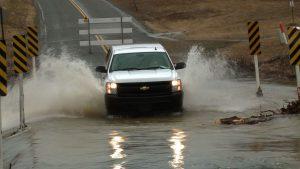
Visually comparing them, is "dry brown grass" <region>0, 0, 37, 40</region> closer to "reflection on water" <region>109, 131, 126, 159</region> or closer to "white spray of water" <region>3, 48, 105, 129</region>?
"white spray of water" <region>3, 48, 105, 129</region>

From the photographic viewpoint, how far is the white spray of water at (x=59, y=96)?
19.5 m

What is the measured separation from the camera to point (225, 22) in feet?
177

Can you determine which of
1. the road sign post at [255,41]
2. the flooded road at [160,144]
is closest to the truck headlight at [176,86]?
the flooded road at [160,144]

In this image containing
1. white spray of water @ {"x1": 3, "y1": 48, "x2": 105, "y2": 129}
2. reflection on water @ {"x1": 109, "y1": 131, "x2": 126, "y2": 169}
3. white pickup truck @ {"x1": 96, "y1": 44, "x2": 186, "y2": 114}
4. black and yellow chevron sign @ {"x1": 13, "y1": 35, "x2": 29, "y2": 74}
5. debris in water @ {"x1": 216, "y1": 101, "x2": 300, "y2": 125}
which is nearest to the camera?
reflection on water @ {"x1": 109, "y1": 131, "x2": 126, "y2": 169}

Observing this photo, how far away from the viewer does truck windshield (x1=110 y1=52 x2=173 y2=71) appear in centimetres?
1886

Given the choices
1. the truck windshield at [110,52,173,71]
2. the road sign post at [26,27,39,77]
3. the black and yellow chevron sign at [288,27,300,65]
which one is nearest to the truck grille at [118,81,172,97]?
the truck windshield at [110,52,173,71]

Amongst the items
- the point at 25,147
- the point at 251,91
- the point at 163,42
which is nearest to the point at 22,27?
the point at 163,42

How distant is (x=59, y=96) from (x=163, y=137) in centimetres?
714

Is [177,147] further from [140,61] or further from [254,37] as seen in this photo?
[254,37]

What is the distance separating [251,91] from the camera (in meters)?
23.2

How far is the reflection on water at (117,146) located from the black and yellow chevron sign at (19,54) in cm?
317

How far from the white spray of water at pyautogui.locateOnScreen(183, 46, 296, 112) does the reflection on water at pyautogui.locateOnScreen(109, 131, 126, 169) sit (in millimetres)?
5327

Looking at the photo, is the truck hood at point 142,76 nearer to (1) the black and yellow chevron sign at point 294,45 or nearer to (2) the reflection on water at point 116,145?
(1) the black and yellow chevron sign at point 294,45

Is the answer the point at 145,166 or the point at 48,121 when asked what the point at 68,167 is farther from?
the point at 48,121
